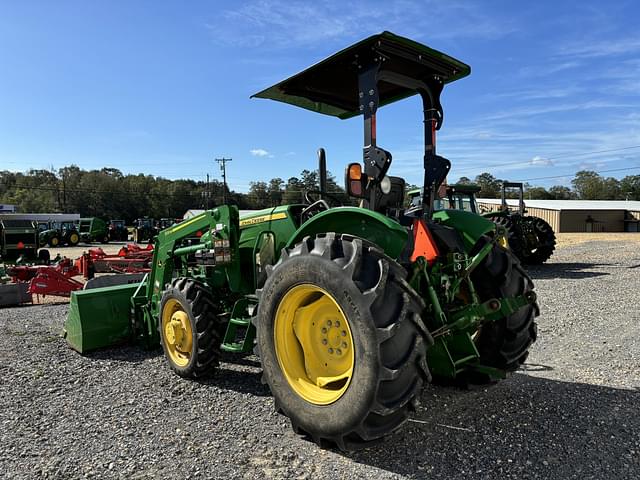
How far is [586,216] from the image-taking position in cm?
5147

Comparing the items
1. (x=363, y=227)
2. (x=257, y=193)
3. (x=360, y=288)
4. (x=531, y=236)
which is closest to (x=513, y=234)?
(x=531, y=236)

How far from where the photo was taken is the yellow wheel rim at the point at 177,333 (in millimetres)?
4664

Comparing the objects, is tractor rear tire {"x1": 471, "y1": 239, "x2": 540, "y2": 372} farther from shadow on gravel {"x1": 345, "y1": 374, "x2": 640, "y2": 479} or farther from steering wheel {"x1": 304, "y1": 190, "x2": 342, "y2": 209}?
steering wheel {"x1": 304, "y1": 190, "x2": 342, "y2": 209}

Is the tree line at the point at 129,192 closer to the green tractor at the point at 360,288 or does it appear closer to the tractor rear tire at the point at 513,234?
the tractor rear tire at the point at 513,234

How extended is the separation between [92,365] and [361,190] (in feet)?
12.1

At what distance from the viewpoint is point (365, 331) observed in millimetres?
2734

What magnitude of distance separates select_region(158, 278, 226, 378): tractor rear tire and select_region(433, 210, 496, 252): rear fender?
Answer: 227 cm

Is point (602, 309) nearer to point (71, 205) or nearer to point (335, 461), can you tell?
point (335, 461)

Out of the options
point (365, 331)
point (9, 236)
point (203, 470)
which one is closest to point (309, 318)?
point (365, 331)

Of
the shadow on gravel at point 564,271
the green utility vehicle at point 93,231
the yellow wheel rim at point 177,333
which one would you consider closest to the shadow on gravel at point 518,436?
the yellow wheel rim at point 177,333

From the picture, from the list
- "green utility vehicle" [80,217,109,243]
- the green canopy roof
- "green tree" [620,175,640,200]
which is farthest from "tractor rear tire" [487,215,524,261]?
"green tree" [620,175,640,200]

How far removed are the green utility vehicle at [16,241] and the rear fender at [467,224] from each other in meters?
18.9

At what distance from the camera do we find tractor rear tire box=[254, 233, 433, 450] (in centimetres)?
272

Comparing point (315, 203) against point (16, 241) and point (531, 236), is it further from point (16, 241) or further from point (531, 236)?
point (16, 241)
